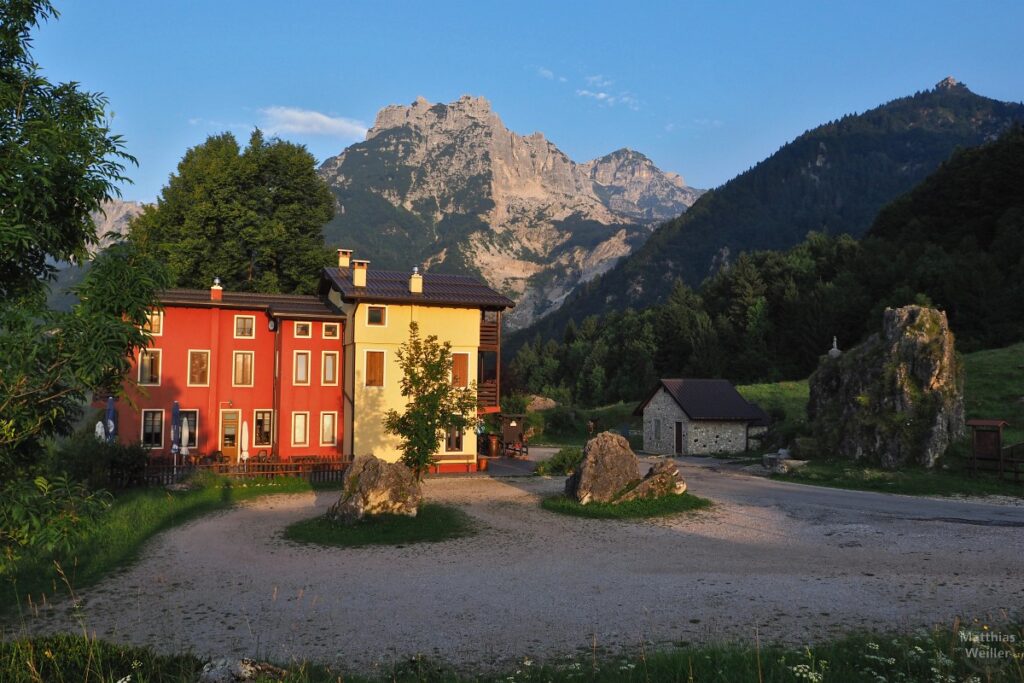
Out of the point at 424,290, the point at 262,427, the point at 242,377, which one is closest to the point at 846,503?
the point at 424,290

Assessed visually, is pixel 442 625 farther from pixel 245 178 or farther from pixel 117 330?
pixel 245 178

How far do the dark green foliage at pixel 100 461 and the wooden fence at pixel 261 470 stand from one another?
691 millimetres

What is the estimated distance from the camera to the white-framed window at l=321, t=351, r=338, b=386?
114 ft

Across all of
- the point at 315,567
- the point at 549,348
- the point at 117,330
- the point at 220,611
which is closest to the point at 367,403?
the point at 315,567

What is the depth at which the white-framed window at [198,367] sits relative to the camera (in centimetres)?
3309

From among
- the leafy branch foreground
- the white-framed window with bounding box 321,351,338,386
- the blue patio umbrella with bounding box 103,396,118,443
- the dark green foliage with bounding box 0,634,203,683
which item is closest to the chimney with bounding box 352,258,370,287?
the white-framed window with bounding box 321,351,338,386

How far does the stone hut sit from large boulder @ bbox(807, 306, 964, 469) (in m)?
8.13

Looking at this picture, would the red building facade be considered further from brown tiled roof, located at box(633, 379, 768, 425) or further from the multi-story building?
brown tiled roof, located at box(633, 379, 768, 425)

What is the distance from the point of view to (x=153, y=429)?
32188 mm

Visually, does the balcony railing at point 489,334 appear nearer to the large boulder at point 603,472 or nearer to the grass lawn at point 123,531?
the grass lawn at point 123,531

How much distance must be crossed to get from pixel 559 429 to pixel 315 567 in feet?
153

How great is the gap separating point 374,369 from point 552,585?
69.9ft

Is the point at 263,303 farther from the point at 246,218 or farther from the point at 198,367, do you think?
the point at 246,218

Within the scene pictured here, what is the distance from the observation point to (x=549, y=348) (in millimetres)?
Result: 120875
